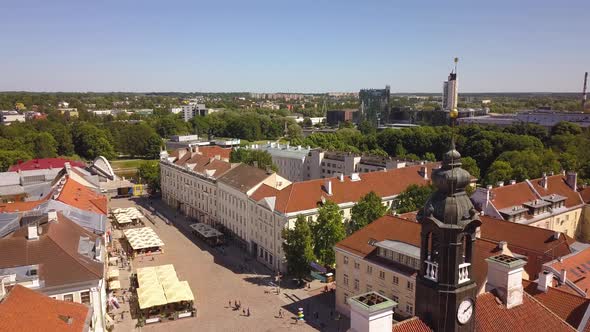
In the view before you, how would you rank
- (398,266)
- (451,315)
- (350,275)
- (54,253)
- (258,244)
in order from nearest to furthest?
(451,315)
(54,253)
(398,266)
(350,275)
(258,244)

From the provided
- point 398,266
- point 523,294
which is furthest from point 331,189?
point 523,294

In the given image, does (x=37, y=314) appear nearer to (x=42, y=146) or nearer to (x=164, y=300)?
(x=164, y=300)

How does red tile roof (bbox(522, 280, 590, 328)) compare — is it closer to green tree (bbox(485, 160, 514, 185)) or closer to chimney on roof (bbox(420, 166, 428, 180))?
chimney on roof (bbox(420, 166, 428, 180))

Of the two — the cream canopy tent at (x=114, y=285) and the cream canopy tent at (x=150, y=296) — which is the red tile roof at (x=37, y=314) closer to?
the cream canopy tent at (x=150, y=296)

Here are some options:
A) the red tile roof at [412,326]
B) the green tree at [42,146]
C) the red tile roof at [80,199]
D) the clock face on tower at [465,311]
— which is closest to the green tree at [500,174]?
the red tile roof at [80,199]

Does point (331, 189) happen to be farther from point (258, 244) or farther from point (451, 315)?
point (451, 315)

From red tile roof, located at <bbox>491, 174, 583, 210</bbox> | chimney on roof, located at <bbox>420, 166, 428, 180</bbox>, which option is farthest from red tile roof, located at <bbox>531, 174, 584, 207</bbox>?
chimney on roof, located at <bbox>420, 166, 428, 180</bbox>
